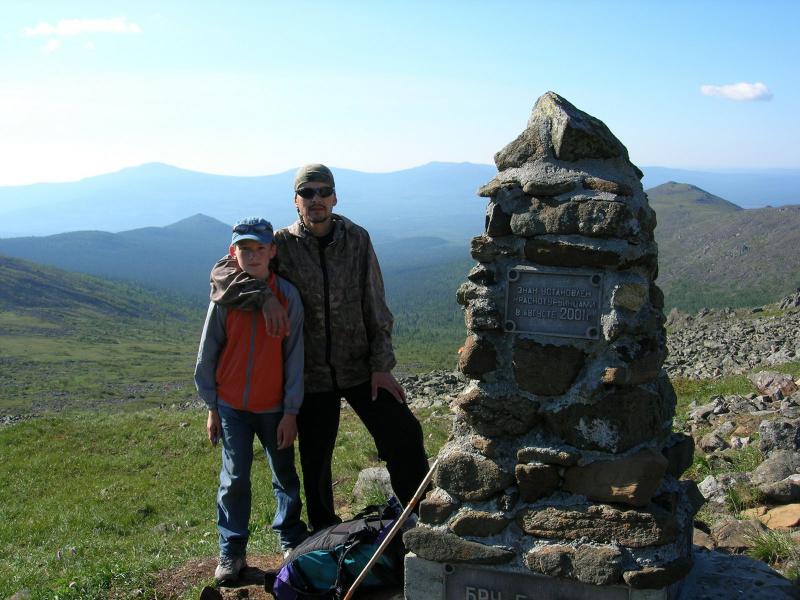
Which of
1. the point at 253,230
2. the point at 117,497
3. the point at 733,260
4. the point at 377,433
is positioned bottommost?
the point at 733,260

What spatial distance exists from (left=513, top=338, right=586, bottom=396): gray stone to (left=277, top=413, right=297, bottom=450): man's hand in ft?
6.31

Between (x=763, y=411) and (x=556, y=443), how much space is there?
24.5 ft

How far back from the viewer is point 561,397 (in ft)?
15.3

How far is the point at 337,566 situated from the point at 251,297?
1985 millimetres

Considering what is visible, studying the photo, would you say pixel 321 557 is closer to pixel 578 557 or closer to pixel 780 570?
pixel 578 557

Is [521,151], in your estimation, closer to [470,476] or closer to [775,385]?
[470,476]

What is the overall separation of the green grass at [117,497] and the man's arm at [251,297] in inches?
91.6

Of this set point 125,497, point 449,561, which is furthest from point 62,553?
point 449,561

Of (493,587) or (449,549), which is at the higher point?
(449,549)

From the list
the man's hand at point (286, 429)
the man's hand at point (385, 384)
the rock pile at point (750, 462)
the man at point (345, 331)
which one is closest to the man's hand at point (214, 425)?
the man's hand at point (286, 429)

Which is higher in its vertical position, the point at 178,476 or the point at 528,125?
the point at 528,125

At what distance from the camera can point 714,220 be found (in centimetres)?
15350

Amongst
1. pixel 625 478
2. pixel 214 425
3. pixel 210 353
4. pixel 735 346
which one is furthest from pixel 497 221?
pixel 735 346

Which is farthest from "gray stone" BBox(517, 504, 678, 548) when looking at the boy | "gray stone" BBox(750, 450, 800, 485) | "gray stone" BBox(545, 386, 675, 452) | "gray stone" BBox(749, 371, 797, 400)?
"gray stone" BBox(749, 371, 797, 400)
